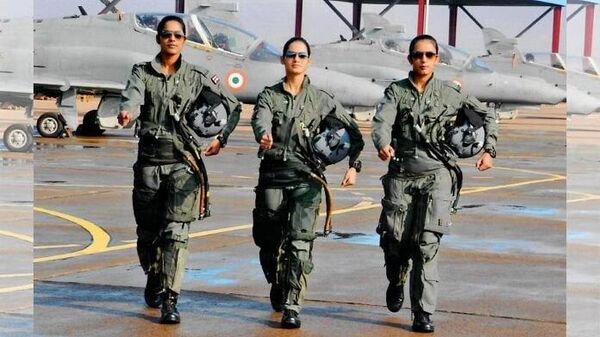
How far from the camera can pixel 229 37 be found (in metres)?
24.5

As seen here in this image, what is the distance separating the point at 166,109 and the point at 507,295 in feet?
8.36

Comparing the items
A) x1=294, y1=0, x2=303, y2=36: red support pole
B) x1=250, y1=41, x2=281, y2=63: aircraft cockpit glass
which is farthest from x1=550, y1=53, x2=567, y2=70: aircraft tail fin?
x1=294, y1=0, x2=303, y2=36: red support pole

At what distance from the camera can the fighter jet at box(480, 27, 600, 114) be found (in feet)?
126

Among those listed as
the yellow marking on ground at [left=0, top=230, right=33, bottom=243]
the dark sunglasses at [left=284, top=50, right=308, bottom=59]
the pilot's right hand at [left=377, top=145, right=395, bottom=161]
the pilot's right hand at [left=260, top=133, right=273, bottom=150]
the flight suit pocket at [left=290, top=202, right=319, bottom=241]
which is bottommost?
the yellow marking on ground at [left=0, top=230, right=33, bottom=243]

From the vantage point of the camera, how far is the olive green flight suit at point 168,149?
24.5 ft

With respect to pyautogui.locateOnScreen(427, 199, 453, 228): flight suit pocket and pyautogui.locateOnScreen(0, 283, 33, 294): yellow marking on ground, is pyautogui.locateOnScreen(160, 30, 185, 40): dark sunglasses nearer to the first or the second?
pyautogui.locateOnScreen(427, 199, 453, 228): flight suit pocket

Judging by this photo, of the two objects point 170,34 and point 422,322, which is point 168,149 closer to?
point 170,34

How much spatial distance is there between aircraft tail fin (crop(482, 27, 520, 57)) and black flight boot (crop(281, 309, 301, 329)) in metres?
32.3

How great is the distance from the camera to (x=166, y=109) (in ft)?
24.7

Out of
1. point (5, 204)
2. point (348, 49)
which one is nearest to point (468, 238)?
point (5, 204)

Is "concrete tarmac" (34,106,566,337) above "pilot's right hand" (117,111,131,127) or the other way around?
the other way around

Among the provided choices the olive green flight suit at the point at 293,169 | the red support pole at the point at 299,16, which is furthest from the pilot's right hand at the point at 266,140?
the red support pole at the point at 299,16

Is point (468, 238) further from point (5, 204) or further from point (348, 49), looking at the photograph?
point (348, 49)

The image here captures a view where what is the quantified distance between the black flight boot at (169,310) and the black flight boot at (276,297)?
0.65m
